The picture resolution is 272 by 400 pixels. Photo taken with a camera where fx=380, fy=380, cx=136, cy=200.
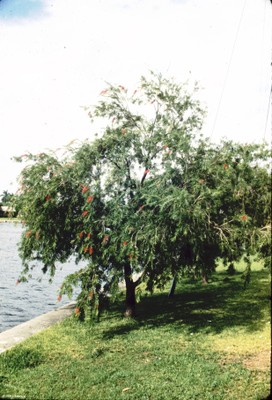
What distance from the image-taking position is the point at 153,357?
941 cm

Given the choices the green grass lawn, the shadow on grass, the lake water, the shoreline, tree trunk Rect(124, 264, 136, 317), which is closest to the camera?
the green grass lawn

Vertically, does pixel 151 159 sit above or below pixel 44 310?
above

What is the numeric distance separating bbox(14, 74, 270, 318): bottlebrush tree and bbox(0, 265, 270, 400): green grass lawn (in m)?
1.46

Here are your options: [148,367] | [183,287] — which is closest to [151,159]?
[148,367]

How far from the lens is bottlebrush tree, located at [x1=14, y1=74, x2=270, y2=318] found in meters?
9.84

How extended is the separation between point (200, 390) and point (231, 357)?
202 cm

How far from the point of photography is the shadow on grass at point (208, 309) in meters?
12.0

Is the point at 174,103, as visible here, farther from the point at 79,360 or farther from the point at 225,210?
the point at 79,360

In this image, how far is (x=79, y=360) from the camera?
9.52 metres

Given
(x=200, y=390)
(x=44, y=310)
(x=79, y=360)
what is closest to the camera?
(x=200, y=390)

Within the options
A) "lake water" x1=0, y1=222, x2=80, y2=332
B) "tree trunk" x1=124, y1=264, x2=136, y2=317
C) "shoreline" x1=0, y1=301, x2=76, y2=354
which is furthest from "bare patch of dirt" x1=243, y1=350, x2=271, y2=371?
"lake water" x1=0, y1=222, x2=80, y2=332

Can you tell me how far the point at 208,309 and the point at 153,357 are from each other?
527cm

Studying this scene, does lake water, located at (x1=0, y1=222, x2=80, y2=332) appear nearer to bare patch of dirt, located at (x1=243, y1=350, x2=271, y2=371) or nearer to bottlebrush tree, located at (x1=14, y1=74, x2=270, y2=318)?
bottlebrush tree, located at (x1=14, y1=74, x2=270, y2=318)

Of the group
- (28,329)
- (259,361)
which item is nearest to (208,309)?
(259,361)
